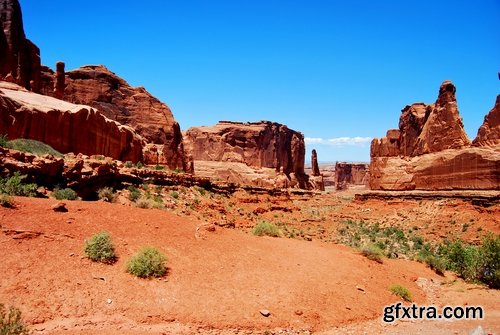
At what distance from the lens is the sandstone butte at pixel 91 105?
872 inches

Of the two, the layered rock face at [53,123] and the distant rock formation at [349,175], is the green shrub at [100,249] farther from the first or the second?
the distant rock formation at [349,175]

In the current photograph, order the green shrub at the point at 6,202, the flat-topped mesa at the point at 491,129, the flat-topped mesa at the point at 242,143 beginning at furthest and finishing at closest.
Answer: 1. the flat-topped mesa at the point at 242,143
2. the flat-topped mesa at the point at 491,129
3. the green shrub at the point at 6,202

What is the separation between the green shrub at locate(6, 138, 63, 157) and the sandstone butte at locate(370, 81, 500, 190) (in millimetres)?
33404

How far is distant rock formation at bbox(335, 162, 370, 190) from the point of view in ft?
425

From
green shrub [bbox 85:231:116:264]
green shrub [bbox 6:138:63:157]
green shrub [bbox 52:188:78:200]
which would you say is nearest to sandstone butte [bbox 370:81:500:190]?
green shrub [bbox 52:188:78:200]

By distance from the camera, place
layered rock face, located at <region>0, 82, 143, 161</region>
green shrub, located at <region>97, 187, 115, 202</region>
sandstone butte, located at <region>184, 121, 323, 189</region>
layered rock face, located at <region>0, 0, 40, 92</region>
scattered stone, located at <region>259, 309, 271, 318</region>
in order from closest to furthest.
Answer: scattered stone, located at <region>259, 309, 271, 318</region>, green shrub, located at <region>97, 187, 115, 202</region>, layered rock face, located at <region>0, 82, 143, 161</region>, layered rock face, located at <region>0, 0, 40, 92</region>, sandstone butte, located at <region>184, 121, 323, 189</region>

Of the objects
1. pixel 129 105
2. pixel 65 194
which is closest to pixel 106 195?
pixel 65 194

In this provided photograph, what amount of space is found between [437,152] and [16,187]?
126 ft

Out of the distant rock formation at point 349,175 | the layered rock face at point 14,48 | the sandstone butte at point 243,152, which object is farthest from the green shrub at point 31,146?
the distant rock formation at point 349,175

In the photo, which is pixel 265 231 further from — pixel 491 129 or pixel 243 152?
pixel 243 152

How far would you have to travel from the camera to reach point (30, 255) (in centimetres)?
868

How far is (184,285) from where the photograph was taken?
9.39 meters

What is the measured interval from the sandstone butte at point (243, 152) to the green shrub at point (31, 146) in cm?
5388

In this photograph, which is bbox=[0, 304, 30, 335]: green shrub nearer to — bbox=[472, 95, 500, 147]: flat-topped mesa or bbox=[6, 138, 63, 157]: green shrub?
bbox=[6, 138, 63, 157]: green shrub
